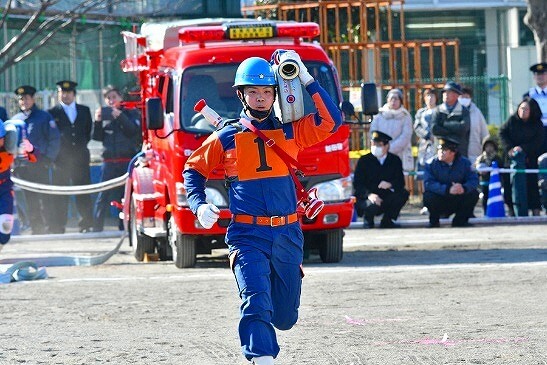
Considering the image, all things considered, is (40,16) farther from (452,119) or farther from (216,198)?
(216,198)

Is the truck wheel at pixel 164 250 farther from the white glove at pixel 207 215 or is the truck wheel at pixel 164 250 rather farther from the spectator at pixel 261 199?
the white glove at pixel 207 215

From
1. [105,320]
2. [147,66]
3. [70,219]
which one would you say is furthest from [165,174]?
[70,219]

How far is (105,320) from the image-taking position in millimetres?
10914

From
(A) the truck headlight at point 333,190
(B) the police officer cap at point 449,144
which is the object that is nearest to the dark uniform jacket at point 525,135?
(B) the police officer cap at point 449,144

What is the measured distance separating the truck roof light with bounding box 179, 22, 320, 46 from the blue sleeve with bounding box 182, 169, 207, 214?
690cm

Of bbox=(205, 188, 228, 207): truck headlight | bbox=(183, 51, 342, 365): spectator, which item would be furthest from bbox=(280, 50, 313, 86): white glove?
bbox=(205, 188, 228, 207): truck headlight

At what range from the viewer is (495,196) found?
66.1 ft

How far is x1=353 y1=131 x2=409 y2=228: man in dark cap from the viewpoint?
19.1m

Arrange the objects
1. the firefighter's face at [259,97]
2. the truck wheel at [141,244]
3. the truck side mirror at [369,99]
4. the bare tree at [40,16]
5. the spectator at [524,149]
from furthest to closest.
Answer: the bare tree at [40,16]
the spectator at [524,149]
the truck wheel at [141,244]
the truck side mirror at [369,99]
the firefighter's face at [259,97]

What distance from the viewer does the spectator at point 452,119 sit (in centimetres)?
2012

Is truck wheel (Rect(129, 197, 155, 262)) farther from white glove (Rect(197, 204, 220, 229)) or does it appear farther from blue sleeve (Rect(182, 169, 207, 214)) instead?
white glove (Rect(197, 204, 220, 229))

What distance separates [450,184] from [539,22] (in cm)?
813

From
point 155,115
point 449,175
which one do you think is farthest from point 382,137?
point 155,115

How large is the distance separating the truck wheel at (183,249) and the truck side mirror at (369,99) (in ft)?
7.11
